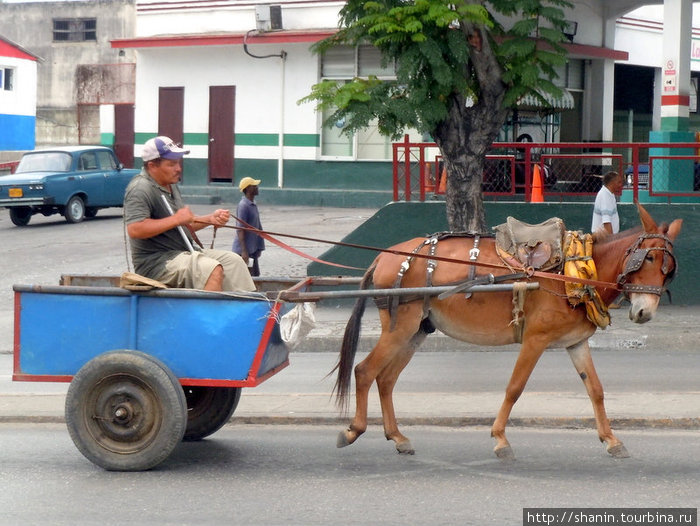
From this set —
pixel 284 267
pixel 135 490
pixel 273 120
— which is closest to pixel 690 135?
pixel 284 267

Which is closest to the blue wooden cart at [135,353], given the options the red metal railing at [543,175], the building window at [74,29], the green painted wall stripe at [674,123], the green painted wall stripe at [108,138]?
the red metal railing at [543,175]

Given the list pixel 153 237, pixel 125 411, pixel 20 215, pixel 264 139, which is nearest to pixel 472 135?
pixel 153 237

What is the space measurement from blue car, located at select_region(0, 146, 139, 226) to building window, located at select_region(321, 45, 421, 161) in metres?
5.19

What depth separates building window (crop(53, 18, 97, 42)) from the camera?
42719 millimetres

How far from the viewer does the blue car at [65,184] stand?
2375 cm

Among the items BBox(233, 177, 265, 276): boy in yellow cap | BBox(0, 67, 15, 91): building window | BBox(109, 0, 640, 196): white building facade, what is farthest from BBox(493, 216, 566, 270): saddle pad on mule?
BBox(0, 67, 15, 91): building window

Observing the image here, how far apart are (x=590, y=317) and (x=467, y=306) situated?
848mm

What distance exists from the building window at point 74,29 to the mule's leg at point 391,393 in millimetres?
Answer: 37316

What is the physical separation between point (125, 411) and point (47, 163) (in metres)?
18.8

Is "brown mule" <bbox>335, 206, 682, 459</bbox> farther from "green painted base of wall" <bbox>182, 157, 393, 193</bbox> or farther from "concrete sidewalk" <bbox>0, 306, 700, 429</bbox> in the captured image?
"green painted base of wall" <bbox>182, 157, 393, 193</bbox>

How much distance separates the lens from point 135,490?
6.80 m

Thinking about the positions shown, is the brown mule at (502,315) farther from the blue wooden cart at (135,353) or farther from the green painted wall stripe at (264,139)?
the green painted wall stripe at (264,139)

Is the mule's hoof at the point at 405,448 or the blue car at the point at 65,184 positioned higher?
the blue car at the point at 65,184

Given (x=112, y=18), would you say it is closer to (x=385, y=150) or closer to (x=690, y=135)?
(x=385, y=150)
